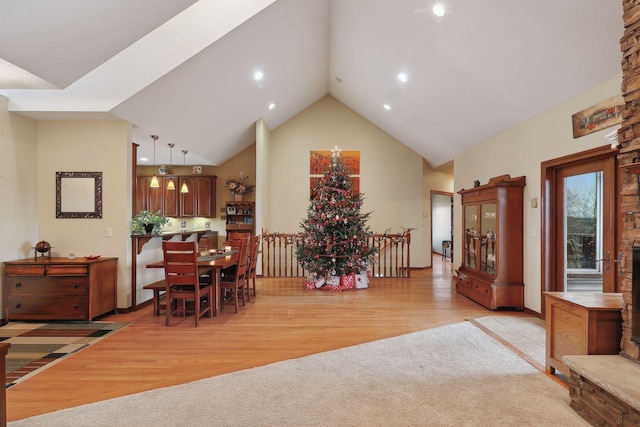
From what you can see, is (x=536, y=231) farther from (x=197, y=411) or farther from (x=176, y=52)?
(x=176, y=52)

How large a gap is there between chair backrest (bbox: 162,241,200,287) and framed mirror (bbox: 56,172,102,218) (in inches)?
63.0

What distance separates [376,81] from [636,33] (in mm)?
4963

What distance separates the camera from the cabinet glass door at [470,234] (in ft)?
20.3

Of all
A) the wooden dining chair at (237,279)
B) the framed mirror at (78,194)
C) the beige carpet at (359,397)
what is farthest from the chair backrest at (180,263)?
the beige carpet at (359,397)

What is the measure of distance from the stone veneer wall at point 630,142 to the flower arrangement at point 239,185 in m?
8.40

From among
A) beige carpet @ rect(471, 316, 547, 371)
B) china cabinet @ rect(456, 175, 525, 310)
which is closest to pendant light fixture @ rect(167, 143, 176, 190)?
china cabinet @ rect(456, 175, 525, 310)

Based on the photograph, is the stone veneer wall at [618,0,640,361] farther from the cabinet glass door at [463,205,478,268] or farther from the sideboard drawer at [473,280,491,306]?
the cabinet glass door at [463,205,478,268]

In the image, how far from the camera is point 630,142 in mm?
2490

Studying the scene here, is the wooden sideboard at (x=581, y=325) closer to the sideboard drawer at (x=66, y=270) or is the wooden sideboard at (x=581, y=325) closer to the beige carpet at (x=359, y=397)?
the beige carpet at (x=359, y=397)

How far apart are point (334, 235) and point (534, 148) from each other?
11.8 feet

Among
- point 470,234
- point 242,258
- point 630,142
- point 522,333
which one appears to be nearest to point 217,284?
point 242,258

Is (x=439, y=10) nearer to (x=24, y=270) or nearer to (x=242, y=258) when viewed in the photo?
(x=242, y=258)

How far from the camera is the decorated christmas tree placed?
22.8 ft

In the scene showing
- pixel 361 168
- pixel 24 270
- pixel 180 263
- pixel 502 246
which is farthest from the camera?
pixel 361 168
